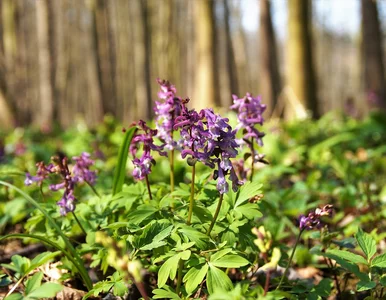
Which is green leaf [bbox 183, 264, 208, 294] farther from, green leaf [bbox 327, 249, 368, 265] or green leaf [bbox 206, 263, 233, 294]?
green leaf [bbox 327, 249, 368, 265]

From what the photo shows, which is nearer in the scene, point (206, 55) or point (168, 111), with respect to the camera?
point (168, 111)

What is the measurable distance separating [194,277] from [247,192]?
44 cm

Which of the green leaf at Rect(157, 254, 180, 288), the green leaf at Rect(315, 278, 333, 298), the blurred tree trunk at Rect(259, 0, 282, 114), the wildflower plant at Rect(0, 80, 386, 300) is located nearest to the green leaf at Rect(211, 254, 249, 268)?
the wildflower plant at Rect(0, 80, 386, 300)

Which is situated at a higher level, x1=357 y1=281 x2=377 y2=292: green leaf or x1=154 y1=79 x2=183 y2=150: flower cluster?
x1=154 y1=79 x2=183 y2=150: flower cluster

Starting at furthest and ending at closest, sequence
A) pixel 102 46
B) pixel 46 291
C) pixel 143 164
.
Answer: pixel 102 46 → pixel 143 164 → pixel 46 291

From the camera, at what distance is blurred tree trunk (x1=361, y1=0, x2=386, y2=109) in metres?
7.77

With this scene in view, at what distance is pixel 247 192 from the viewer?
1.78 metres

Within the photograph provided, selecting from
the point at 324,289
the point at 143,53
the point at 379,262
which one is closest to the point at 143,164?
A: the point at 324,289

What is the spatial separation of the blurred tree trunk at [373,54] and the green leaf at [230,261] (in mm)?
6893

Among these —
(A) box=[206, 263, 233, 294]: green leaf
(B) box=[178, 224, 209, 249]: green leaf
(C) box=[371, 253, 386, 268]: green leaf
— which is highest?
(B) box=[178, 224, 209, 249]: green leaf

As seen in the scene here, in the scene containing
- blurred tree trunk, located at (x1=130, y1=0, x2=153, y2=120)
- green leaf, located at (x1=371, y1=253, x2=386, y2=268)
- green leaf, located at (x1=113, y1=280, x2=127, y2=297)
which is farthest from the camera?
blurred tree trunk, located at (x1=130, y1=0, x2=153, y2=120)

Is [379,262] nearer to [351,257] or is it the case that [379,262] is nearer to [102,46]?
[351,257]

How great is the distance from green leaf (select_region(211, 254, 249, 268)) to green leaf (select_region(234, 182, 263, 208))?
0.30m

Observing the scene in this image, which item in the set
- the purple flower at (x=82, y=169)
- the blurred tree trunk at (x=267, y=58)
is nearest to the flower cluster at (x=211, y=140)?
the purple flower at (x=82, y=169)
